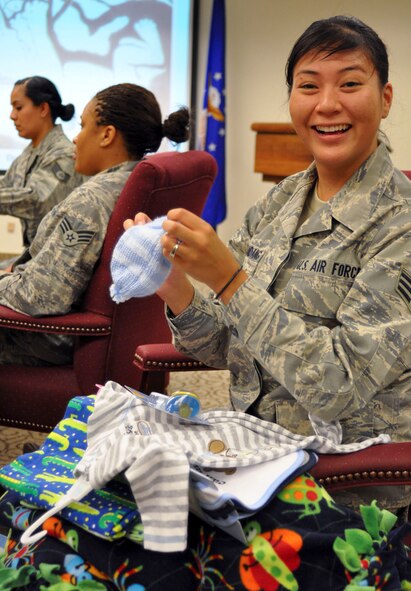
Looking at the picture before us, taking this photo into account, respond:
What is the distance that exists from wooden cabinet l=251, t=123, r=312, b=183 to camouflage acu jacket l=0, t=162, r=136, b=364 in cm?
241

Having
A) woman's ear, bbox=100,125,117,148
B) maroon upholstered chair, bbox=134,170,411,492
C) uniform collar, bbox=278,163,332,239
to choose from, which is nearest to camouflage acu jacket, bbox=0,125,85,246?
woman's ear, bbox=100,125,117,148

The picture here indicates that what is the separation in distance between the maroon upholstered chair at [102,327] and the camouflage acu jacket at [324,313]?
2.02ft

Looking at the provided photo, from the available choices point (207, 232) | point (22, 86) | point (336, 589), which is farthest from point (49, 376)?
point (22, 86)

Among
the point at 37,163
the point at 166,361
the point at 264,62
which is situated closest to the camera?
the point at 166,361

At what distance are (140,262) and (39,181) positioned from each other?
2566 millimetres

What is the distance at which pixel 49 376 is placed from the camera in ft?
7.61

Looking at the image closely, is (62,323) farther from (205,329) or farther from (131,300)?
(205,329)

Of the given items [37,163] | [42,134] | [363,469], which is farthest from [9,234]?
[363,469]

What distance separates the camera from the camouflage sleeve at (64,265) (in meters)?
2.22

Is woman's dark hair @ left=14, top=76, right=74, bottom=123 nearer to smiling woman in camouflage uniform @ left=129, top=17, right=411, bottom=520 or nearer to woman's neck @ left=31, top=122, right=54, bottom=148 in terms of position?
woman's neck @ left=31, top=122, right=54, bottom=148

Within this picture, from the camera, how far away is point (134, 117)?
2432 millimetres

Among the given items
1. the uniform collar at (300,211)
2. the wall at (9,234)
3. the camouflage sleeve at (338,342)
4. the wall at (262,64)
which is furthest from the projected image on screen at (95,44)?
the camouflage sleeve at (338,342)

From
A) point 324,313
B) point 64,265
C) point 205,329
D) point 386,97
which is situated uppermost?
point 386,97

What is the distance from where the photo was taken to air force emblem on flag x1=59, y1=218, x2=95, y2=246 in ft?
7.30
